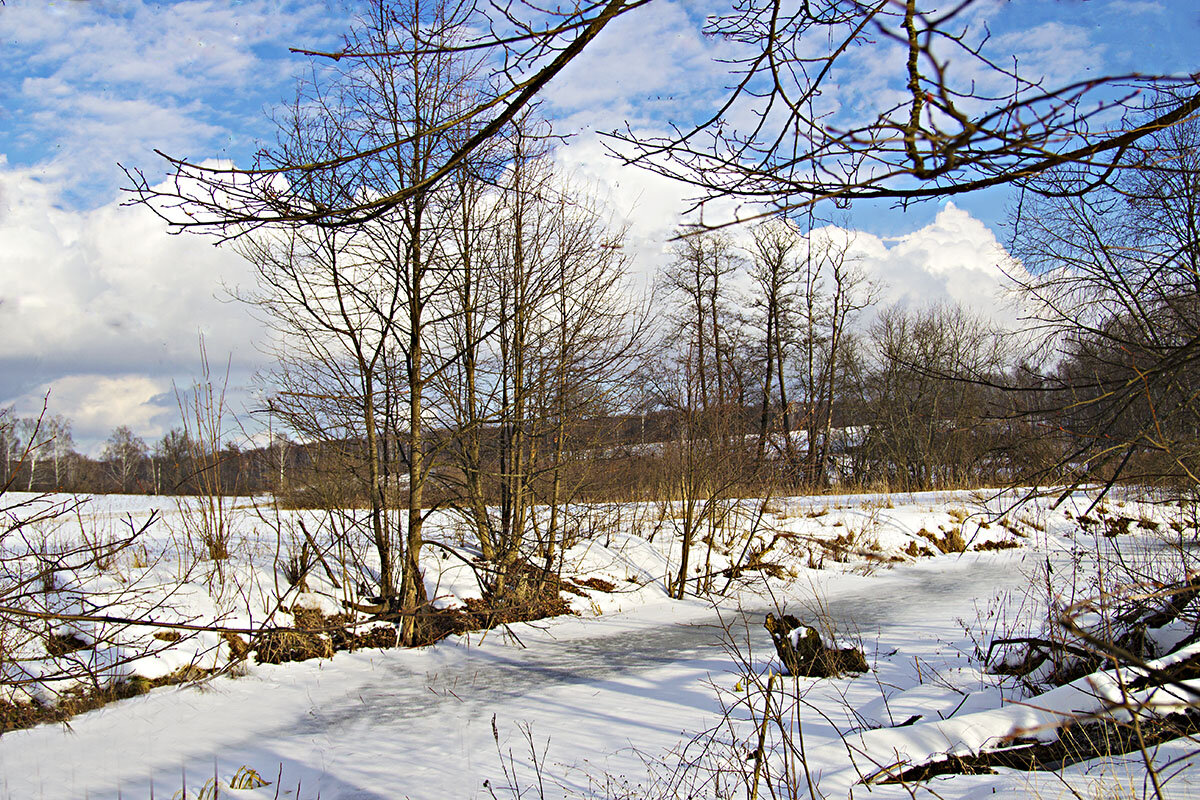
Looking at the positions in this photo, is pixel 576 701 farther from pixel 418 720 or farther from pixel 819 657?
pixel 819 657

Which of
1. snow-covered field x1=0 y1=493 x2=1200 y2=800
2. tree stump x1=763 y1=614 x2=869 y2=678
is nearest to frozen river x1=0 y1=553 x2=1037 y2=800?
snow-covered field x1=0 y1=493 x2=1200 y2=800

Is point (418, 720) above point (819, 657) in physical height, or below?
below

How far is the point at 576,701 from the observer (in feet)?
20.0

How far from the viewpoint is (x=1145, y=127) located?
2125 millimetres

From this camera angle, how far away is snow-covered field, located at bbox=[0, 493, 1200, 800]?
3830 mm

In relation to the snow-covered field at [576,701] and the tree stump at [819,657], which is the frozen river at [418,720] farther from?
the tree stump at [819,657]

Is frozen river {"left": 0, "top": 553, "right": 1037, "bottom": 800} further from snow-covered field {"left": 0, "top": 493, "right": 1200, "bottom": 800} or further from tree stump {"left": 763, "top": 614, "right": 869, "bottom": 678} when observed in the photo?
tree stump {"left": 763, "top": 614, "right": 869, "bottom": 678}

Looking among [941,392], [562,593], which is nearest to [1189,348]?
[562,593]

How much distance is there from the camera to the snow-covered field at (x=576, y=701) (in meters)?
3.83

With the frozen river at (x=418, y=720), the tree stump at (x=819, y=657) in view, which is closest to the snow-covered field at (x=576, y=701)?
the frozen river at (x=418, y=720)

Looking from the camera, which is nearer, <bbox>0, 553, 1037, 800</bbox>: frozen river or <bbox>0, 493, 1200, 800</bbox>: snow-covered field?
<bbox>0, 493, 1200, 800</bbox>: snow-covered field

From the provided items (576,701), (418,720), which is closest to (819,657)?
(576,701)

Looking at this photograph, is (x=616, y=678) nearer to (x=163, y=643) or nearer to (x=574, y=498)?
(x=574, y=498)

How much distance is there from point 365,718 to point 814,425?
24.8m
